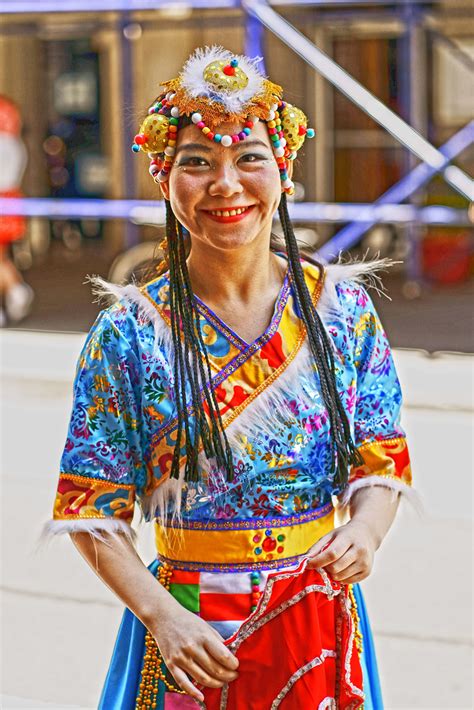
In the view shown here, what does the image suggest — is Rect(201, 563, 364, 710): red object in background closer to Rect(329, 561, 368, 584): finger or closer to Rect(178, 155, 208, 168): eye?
Rect(329, 561, 368, 584): finger

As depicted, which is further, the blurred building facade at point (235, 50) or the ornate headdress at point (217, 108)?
the blurred building facade at point (235, 50)

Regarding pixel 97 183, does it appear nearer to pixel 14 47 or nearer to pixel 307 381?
pixel 14 47

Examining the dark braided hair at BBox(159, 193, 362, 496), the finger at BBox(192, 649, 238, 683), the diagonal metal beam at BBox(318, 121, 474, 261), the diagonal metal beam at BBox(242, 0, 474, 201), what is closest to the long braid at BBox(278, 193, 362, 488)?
the dark braided hair at BBox(159, 193, 362, 496)

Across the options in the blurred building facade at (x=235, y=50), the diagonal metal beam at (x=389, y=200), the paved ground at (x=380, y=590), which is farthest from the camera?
the blurred building facade at (x=235, y=50)

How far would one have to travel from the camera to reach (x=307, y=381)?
5.72 ft

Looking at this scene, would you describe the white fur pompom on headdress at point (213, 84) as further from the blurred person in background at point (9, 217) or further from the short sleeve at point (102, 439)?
the blurred person in background at point (9, 217)

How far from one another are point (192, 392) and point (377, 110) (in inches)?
216

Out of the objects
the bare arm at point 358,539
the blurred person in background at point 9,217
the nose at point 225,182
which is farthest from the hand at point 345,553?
the blurred person in background at point 9,217

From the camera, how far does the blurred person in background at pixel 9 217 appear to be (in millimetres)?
8539

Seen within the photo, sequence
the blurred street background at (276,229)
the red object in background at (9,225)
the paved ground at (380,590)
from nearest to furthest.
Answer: the paved ground at (380,590)
the blurred street background at (276,229)
the red object in background at (9,225)

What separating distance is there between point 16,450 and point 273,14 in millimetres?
3169

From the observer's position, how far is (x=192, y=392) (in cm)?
169

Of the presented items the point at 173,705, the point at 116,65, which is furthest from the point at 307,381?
the point at 116,65

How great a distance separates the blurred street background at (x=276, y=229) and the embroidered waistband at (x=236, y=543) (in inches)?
17.7
